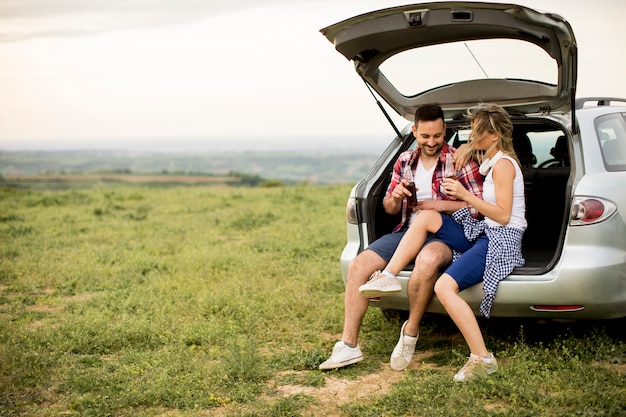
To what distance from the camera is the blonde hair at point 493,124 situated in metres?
4.85

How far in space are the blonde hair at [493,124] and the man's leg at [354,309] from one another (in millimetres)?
1041

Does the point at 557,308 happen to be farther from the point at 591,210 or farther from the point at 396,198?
the point at 396,198

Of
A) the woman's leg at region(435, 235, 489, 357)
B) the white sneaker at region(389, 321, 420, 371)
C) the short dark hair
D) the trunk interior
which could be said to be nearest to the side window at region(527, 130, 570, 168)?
the trunk interior

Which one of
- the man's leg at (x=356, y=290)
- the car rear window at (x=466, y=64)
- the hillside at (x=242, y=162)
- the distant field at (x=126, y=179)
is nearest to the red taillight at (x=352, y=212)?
the man's leg at (x=356, y=290)

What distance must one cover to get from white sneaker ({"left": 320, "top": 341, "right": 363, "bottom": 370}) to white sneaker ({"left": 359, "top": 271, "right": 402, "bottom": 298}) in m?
0.40

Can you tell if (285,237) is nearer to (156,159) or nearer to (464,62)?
(464,62)

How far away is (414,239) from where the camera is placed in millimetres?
4875

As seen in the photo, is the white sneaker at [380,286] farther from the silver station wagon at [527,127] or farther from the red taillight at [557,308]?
the red taillight at [557,308]

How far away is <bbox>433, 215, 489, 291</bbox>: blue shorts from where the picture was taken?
4625mm

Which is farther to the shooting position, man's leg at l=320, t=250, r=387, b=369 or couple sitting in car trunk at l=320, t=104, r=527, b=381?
man's leg at l=320, t=250, r=387, b=369

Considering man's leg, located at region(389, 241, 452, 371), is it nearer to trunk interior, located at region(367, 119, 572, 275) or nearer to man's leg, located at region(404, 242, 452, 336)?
man's leg, located at region(404, 242, 452, 336)

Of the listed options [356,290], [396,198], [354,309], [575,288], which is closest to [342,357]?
[354,309]

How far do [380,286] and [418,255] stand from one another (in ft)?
1.13

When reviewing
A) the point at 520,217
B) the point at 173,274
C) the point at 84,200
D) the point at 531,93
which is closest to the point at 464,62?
the point at 531,93
